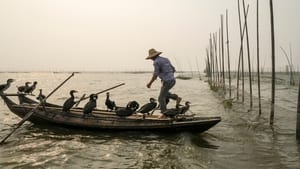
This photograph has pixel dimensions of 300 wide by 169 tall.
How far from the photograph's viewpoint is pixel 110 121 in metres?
11.8

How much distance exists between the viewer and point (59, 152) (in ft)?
32.1

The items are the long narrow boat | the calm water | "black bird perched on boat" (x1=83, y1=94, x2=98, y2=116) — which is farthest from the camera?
"black bird perched on boat" (x1=83, y1=94, x2=98, y2=116)

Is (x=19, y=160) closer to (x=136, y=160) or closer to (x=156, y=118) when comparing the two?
(x=136, y=160)

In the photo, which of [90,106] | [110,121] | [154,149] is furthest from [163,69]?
[154,149]

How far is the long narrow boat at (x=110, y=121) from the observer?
1104 cm

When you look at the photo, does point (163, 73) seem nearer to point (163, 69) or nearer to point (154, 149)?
point (163, 69)

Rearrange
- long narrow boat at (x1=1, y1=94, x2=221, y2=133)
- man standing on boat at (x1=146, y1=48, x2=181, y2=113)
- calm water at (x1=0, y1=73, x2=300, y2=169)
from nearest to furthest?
1. calm water at (x1=0, y1=73, x2=300, y2=169)
2. long narrow boat at (x1=1, y1=94, x2=221, y2=133)
3. man standing on boat at (x1=146, y1=48, x2=181, y2=113)

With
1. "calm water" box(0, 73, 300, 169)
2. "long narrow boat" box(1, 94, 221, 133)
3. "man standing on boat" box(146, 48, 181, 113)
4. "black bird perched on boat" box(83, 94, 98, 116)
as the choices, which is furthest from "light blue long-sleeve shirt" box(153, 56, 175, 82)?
"black bird perched on boat" box(83, 94, 98, 116)

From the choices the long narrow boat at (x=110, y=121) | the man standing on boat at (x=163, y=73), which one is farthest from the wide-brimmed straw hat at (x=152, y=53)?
the long narrow boat at (x=110, y=121)

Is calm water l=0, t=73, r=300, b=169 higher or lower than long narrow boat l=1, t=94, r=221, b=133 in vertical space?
lower

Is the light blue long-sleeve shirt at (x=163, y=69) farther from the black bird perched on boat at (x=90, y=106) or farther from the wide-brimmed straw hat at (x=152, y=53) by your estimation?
the black bird perched on boat at (x=90, y=106)

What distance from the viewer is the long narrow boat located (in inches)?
435

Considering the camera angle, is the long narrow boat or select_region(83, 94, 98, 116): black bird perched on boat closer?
the long narrow boat

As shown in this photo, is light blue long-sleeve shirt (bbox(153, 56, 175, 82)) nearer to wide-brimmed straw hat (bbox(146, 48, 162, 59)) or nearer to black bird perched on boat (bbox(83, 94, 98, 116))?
wide-brimmed straw hat (bbox(146, 48, 162, 59))
